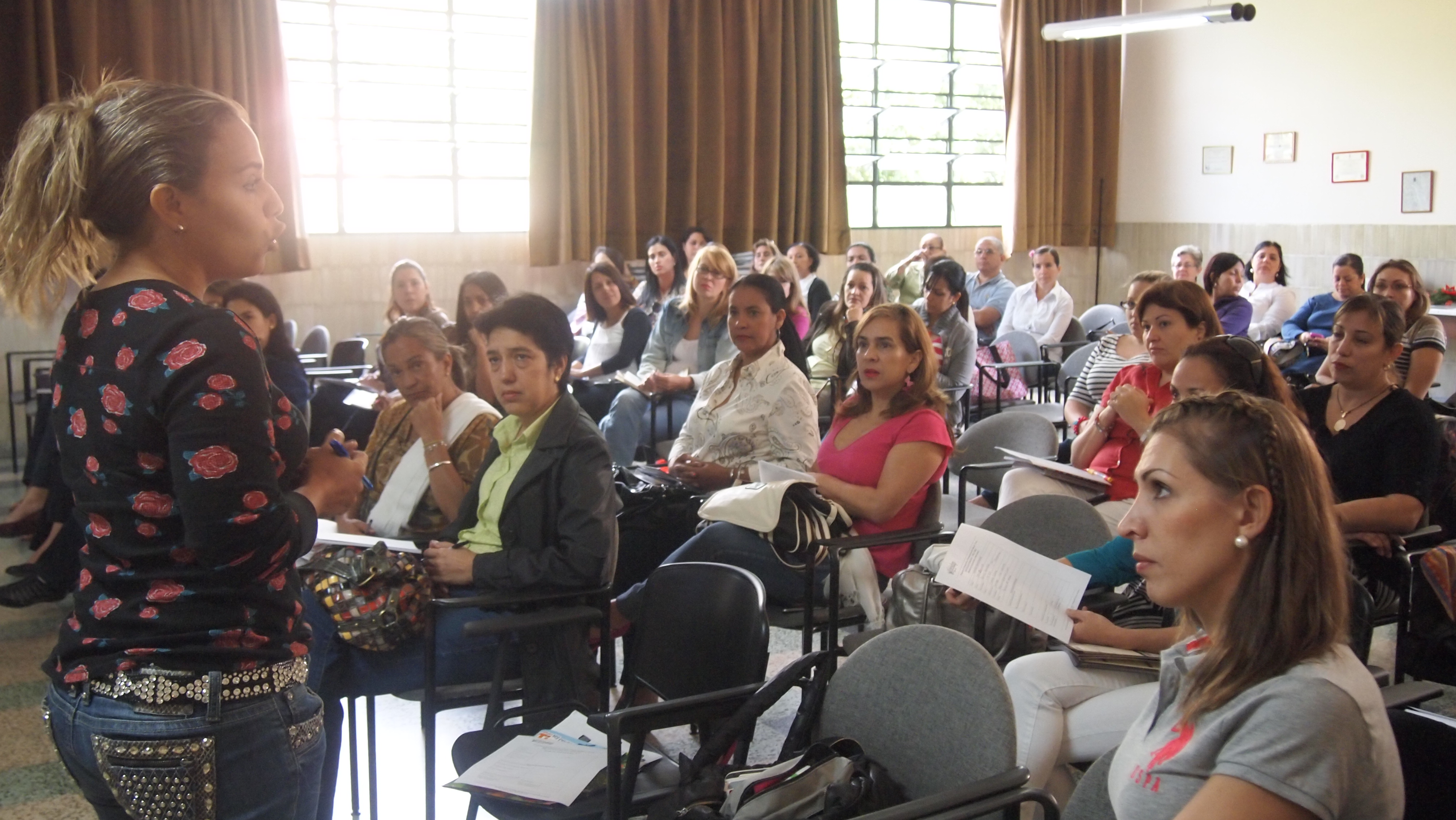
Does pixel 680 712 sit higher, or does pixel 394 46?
pixel 394 46

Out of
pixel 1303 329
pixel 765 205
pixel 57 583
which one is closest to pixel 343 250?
pixel 765 205

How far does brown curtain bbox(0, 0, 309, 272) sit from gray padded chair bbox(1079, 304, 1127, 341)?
4861 millimetres

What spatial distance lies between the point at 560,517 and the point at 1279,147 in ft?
27.6

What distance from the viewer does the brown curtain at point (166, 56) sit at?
621 cm

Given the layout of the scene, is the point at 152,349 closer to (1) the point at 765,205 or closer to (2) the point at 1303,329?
(2) the point at 1303,329

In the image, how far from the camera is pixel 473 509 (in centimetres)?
257

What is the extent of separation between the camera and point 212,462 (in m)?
1.15

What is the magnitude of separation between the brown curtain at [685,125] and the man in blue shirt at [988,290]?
4.33 feet

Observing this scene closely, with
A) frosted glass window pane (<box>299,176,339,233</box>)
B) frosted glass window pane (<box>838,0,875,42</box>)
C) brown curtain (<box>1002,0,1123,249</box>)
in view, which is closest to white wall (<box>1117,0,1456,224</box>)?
brown curtain (<box>1002,0,1123,249</box>)

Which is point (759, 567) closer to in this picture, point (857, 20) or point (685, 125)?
point (685, 125)

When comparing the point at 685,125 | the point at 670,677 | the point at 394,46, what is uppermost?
the point at 394,46

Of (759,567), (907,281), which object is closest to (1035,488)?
(759,567)

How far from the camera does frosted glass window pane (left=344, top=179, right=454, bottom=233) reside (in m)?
7.49

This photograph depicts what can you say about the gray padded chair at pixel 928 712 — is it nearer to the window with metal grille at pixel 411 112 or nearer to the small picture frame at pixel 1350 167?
the window with metal grille at pixel 411 112
